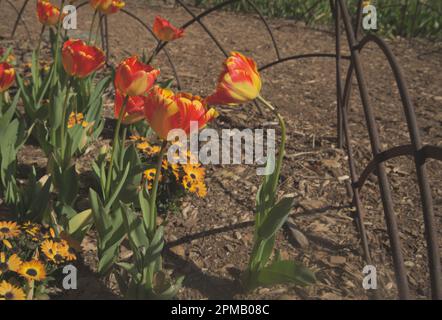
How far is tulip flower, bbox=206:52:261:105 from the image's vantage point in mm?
1428

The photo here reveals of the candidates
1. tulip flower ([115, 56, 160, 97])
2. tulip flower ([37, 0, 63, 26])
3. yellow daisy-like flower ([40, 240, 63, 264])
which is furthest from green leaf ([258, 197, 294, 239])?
tulip flower ([37, 0, 63, 26])

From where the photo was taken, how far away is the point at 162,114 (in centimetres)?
140

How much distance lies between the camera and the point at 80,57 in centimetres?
180

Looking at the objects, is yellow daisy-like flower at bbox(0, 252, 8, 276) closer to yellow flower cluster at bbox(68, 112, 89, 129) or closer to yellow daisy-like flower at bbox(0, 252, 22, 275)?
yellow daisy-like flower at bbox(0, 252, 22, 275)

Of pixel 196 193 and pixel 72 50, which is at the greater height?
pixel 72 50

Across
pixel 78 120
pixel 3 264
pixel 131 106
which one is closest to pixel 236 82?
pixel 131 106

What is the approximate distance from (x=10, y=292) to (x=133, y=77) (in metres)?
0.65

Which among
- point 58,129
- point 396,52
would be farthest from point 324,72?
point 58,129

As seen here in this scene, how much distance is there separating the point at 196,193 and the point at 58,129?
59 centimetres

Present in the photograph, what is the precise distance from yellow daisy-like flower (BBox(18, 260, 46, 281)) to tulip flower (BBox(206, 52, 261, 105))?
2.17 ft

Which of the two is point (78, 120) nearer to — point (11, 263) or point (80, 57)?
point (80, 57)
